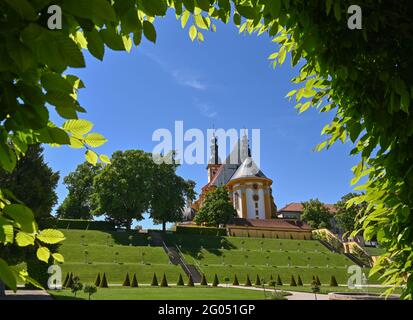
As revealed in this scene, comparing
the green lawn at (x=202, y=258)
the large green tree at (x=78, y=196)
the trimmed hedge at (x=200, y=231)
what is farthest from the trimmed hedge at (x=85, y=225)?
the large green tree at (x=78, y=196)

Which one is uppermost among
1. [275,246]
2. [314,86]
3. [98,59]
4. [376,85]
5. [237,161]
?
[237,161]

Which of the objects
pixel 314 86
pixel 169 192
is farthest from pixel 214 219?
pixel 314 86

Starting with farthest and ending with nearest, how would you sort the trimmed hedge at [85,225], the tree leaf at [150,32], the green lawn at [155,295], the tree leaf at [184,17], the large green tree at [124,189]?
the large green tree at [124,189] < the trimmed hedge at [85,225] < the green lawn at [155,295] < the tree leaf at [184,17] < the tree leaf at [150,32]

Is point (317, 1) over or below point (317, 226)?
below

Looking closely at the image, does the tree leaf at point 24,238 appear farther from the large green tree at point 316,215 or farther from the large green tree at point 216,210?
the large green tree at point 316,215

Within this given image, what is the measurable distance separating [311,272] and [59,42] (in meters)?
44.0

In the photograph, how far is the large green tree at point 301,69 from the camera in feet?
3.63

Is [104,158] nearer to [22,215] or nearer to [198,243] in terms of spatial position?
[22,215]

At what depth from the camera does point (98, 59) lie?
1.33m

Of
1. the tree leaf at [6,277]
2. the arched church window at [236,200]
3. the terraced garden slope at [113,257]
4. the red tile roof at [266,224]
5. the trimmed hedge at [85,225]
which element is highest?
the arched church window at [236,200]

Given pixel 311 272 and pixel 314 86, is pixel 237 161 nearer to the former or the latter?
→ pixel 311 272

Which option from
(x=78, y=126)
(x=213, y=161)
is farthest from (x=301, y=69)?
(x=213, y=161)

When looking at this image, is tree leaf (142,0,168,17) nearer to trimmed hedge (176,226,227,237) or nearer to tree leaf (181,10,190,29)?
tree leaf (181,10,190,29)

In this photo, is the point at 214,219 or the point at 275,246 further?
the point at 214,219
